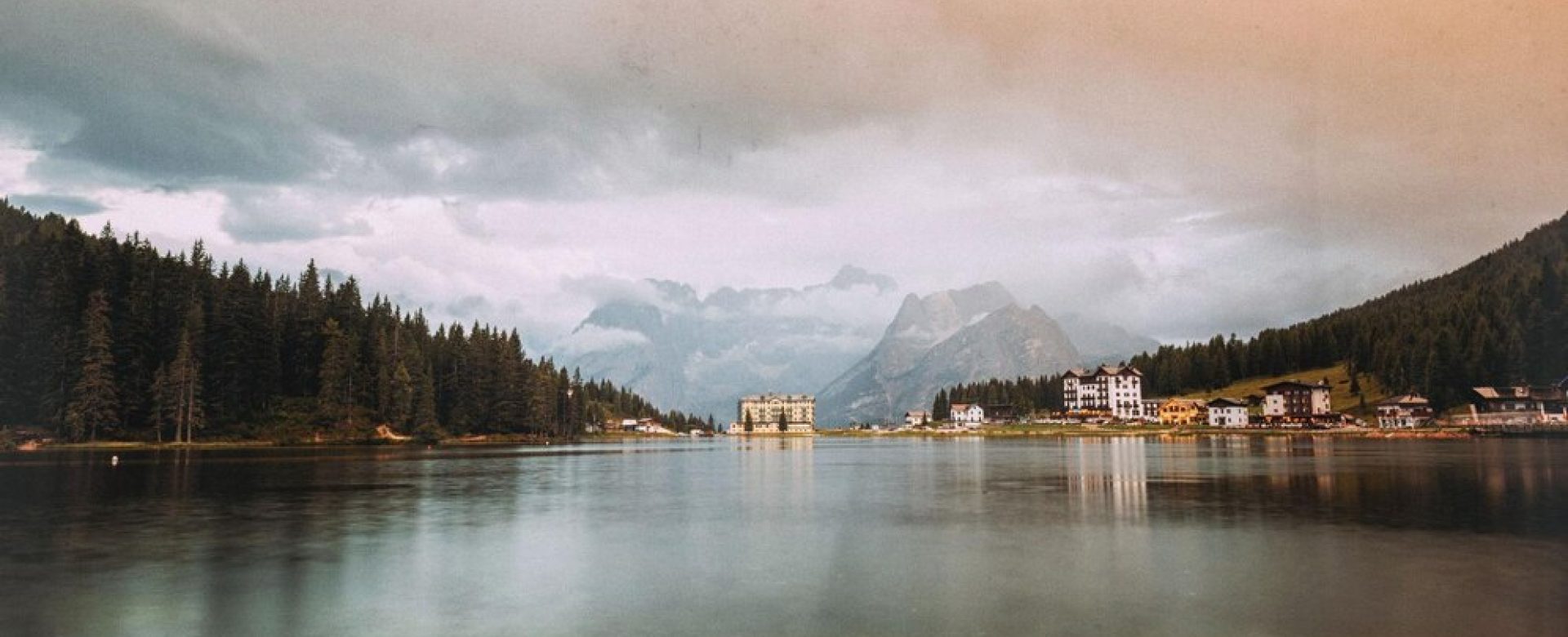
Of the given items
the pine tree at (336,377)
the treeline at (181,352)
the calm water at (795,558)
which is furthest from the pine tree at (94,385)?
the calm water at (795,558)

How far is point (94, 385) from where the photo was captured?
129 metres

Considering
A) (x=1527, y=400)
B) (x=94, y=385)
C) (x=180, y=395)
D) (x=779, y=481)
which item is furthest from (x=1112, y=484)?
(x=1527, y=400)

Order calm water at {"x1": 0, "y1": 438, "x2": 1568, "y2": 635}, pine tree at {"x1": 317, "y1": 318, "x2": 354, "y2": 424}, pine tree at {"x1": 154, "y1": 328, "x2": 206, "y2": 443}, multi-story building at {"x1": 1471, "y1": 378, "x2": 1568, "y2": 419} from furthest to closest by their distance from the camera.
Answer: multi-story building at {"x1": 1471, "y1": 378, "x2": 1568, "y2": 419}, pine tree at {"x1": 317, "y1": 318, "x2": 354, "y2": 424}, pine tree at {"x1": 154, "y1": 328, "x2": 206, "y2": 443}, calm water at {"x1": 0, "y1": 438, "x2": 1568, "y2": 635}

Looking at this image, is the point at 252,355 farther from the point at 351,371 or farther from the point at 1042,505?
the point at 1042,505

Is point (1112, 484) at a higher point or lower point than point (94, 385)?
lower

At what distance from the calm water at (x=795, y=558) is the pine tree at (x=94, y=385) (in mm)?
83942

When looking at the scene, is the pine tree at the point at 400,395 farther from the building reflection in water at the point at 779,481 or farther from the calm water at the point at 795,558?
the calm water at the point at 795,558

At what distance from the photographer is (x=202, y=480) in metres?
64.6

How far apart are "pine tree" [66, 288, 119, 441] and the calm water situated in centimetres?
8394

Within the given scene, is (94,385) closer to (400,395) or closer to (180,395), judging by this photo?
(180,395)

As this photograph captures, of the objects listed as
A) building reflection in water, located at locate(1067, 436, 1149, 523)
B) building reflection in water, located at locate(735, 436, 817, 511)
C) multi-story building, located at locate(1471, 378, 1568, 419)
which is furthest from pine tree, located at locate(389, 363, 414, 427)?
multi-story building, located at locate(1471, 378, 1568, 419)

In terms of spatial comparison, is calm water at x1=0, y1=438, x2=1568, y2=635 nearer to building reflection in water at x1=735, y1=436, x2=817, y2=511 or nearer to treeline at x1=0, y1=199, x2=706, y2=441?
building reflection in water at x1=735, y1=436, x2=817, y2=511

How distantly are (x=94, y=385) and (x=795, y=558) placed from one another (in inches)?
5505

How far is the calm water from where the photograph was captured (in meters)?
20.4
